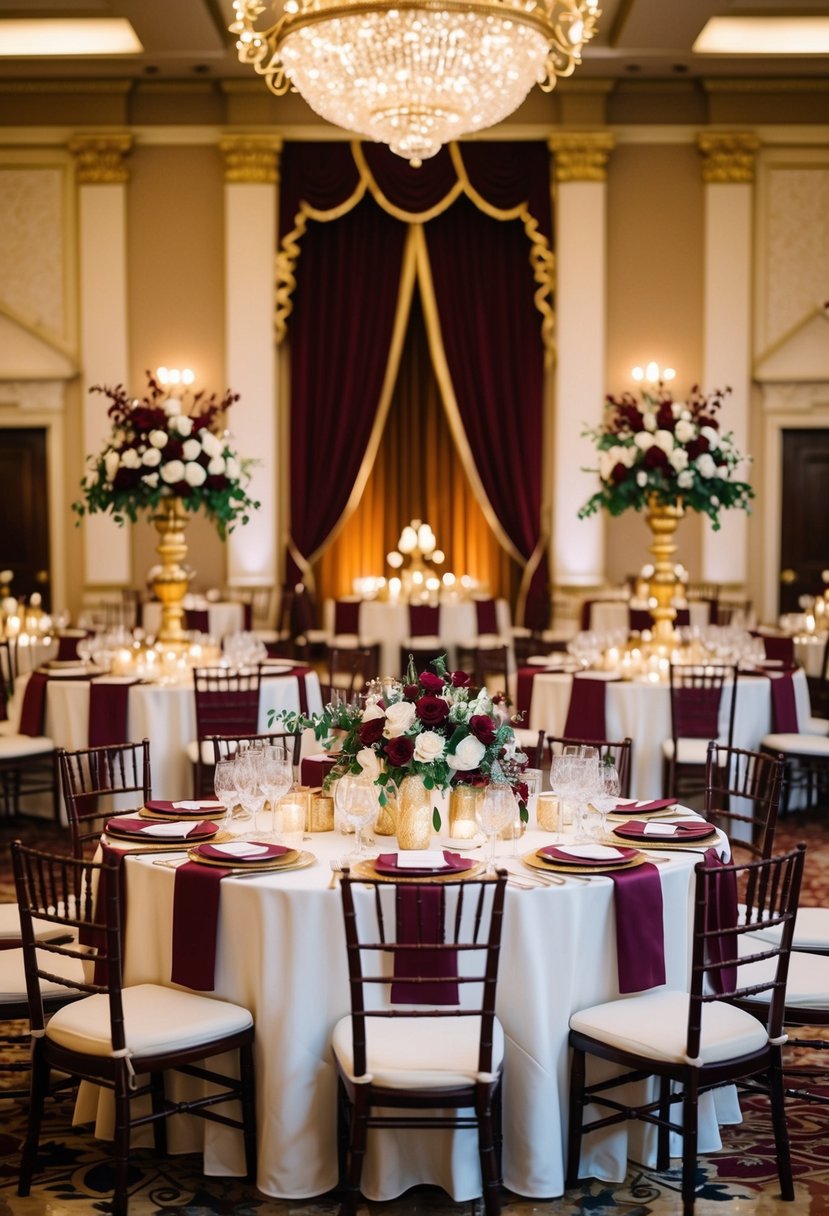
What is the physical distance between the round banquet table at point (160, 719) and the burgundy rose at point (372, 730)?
3413mm

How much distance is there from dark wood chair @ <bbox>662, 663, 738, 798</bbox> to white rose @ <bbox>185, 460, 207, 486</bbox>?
2575 millimetres

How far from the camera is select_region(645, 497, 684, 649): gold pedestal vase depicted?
789 cm

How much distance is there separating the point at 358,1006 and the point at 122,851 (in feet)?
3.38

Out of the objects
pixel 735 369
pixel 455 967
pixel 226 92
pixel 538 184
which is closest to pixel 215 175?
pixel 226 92

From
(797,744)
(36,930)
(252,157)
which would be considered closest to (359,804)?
(36,930)

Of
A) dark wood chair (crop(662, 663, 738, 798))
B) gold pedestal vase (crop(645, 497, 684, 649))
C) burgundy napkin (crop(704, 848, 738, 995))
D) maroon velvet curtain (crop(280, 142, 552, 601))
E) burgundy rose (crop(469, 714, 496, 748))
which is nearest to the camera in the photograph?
burgundy napkin (crop(704, 848, 738, 995))

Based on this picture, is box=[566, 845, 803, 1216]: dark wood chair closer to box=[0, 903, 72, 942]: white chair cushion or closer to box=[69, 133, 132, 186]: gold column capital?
box=[0, 903, 72, 942]: white chair cushion

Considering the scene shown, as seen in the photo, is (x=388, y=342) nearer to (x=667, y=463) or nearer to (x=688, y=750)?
(x=667, y=463)

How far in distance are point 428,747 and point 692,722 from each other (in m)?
3.67

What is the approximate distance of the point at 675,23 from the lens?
11.2 metres

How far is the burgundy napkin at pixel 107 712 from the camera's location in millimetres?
7168

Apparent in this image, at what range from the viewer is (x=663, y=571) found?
7.91 meters

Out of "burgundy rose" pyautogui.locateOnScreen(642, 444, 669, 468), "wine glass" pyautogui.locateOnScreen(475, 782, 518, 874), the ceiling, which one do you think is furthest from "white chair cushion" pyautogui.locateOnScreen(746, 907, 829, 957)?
the ceiling

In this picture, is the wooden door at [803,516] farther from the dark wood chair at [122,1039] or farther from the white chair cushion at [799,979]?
the dark wood chair at [122,1039]
